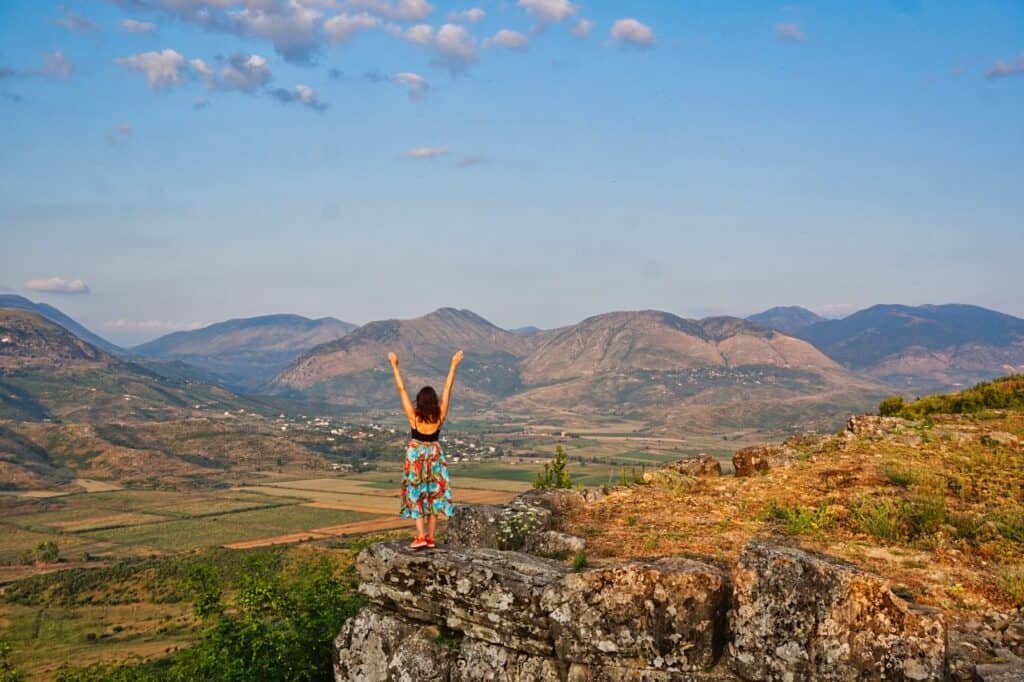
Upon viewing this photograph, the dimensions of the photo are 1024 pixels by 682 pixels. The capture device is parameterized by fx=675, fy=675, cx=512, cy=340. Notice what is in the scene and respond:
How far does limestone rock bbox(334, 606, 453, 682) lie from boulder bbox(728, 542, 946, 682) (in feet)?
18.5

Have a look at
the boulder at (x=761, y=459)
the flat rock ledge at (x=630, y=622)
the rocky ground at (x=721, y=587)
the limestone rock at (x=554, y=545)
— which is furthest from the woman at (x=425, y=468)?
the boulder at (x=761, y=459)

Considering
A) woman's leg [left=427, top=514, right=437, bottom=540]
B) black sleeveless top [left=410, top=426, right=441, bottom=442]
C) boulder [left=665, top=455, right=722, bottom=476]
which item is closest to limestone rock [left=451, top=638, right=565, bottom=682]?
woman's leg [left=427, top=514, right=437, bottom=540]

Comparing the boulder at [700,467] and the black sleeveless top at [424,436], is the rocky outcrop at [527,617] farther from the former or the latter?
the boulder at [700,467]

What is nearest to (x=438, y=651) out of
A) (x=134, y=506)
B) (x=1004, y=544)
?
(x=1004, y=544)

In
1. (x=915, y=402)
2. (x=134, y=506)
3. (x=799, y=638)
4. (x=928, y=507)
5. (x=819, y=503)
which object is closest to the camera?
(x=799, y=638)

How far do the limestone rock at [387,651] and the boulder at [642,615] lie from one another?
2.60 meters

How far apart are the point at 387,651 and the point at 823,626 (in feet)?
26.9

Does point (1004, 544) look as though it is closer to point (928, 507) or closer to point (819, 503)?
point (928, 507)

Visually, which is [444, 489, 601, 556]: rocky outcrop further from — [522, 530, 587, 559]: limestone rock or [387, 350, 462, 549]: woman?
[387, 350, 462, 549]: woman

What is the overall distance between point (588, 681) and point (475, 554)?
3288 mm

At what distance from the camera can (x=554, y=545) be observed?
15.8m

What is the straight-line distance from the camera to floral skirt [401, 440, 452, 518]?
48.5ft

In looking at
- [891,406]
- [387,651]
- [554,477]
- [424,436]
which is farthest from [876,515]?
[554,477]

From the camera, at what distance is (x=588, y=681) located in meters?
12.2
